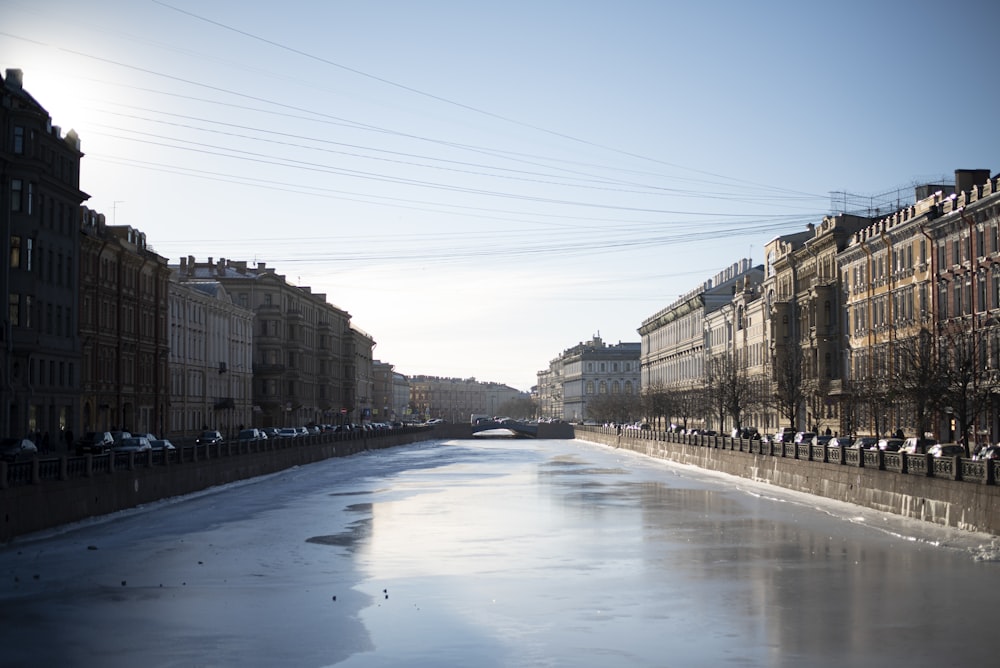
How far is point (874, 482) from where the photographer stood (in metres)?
43.9

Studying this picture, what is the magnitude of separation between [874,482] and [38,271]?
133 feet

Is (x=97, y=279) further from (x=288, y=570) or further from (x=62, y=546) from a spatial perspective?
(x=288, y=570)

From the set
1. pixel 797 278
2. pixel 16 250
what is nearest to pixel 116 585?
pixel 16 250

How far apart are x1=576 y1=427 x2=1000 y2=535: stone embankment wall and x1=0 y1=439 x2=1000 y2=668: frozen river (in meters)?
0.69

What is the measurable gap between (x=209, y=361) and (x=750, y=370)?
154 ft

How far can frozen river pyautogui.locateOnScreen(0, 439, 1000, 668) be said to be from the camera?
1986 cm

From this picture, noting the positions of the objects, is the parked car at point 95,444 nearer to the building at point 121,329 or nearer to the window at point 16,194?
the building at point 121,329

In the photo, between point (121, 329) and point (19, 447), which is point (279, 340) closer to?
point (121, 329)

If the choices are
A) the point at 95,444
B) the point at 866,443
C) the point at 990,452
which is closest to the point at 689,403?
the point at 866,443

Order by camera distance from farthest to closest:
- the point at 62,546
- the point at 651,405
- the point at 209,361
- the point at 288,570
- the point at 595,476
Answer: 1. the point at 651,405
2. the point at 209,361
3. the point at 595,476
4. the point at 62,546
5. the point at 288,570

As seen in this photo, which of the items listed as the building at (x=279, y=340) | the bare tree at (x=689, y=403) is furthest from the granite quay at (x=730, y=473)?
the building at (x=279, y=340)

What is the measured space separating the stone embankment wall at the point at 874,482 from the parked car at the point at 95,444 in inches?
1105

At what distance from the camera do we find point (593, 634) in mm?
21219

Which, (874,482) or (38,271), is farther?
(38,271)
